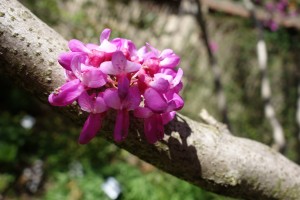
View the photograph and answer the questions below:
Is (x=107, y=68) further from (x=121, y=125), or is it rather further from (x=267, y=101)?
(x=267, y=101)

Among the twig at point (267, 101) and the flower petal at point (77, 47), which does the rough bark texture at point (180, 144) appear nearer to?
the flower petal at point (77, 47)

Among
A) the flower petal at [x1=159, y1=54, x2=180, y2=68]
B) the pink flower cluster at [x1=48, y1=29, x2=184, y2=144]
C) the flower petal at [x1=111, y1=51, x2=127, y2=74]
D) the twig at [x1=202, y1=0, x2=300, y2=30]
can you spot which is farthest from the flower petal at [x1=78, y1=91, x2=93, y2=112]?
the twig at [x1=202, y1=0, x2=300, y2=30]

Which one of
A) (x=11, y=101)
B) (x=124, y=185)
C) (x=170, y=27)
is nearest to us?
(x=124, y=185)

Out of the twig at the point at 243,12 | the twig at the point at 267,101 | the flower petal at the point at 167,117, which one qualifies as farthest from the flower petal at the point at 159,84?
the twig at the point at 243,12

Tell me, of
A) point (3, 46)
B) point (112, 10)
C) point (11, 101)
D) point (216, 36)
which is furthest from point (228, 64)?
point (3, 46)

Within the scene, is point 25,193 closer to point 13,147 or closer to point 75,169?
point 13,147

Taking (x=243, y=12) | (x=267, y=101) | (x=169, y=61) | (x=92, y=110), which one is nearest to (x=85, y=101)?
(x=92, y=110)

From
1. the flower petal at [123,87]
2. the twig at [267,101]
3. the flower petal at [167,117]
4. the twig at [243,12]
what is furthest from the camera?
the twig at [243,12]
